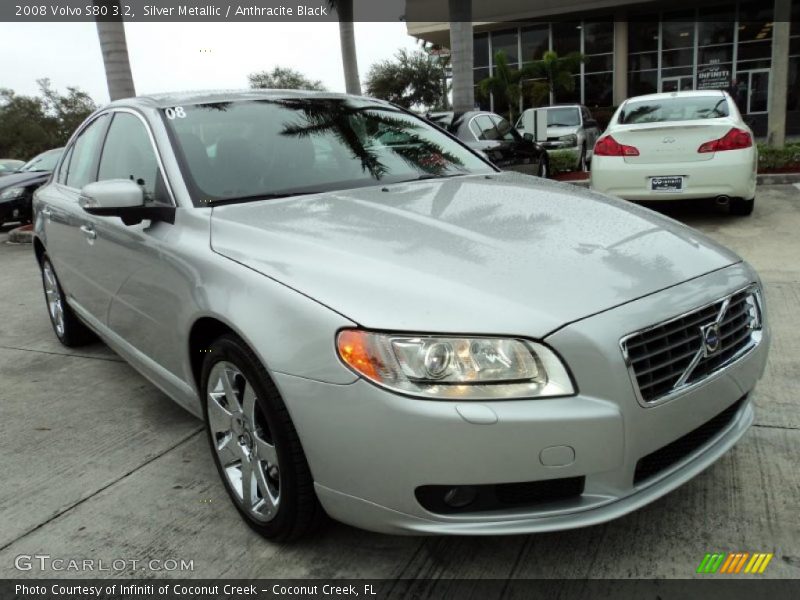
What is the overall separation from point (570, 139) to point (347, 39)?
503 centimetres

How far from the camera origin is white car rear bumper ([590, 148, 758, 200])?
6.72 meters

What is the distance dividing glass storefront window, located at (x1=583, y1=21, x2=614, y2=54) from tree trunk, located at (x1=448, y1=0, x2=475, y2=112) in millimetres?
19095

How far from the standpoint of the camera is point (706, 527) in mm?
2314

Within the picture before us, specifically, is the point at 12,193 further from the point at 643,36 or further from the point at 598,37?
the point at 643,36

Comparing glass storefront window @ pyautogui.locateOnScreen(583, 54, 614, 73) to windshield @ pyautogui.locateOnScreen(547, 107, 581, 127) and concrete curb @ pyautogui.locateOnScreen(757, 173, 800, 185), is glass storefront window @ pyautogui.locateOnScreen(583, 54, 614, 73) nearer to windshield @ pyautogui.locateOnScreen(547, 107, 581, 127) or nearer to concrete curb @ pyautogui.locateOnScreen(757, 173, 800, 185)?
windshield @ pyautogui.locateOnScreen(547, 107, 581, 127)

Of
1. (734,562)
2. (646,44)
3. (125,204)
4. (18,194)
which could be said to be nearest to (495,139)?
(125,204)

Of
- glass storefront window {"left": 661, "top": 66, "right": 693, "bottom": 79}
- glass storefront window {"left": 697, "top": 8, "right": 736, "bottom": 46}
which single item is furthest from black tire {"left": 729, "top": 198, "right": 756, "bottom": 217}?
glass storefront window {"left": 697, "top": 8, "right": 736, "bottom": 46}

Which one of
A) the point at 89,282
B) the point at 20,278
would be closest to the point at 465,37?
the point at 20,278

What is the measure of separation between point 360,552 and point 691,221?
632 cm

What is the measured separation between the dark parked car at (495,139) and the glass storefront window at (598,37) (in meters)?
20.0

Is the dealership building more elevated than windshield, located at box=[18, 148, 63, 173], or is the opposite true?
the dealership building

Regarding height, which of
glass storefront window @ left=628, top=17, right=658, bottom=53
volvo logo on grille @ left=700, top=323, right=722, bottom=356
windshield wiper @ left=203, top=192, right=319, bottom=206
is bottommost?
volvo logo on grille @ left=700, top=323, right=722, bottom=356

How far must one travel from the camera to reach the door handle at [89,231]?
3470 mm

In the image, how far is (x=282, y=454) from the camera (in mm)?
2096
